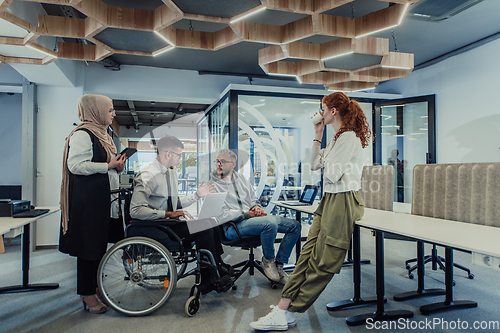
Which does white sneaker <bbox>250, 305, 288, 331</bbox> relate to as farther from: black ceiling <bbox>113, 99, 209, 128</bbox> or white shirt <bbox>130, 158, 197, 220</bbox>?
black ceiling <bbox>113, 99, 209, 128</bbox>

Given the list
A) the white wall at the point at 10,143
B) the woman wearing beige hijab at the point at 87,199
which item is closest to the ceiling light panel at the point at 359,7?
the woman wearing beige hijab at the point at 87,199

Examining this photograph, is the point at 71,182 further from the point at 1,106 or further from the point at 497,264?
the point at 1,106

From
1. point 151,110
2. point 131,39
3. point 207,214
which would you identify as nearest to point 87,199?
point 207,214

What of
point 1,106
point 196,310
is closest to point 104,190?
point 196,310

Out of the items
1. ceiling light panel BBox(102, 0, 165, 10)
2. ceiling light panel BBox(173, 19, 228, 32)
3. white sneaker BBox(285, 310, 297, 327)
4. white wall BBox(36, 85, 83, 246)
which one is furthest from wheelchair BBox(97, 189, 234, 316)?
white wall BBox(36, 85, 83, 246)

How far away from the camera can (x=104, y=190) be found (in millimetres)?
2225

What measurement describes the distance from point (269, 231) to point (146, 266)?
1.02 m

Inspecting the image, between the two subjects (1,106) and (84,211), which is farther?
(1,106)

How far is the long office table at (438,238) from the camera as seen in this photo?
1376 mm

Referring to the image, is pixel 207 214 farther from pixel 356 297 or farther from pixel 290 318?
pixel 356 297

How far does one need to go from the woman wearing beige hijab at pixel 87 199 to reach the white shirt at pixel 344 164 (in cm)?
146

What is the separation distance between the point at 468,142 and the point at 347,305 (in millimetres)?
3914

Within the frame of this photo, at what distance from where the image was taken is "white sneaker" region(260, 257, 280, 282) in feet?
9.07

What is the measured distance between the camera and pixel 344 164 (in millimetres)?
1940
